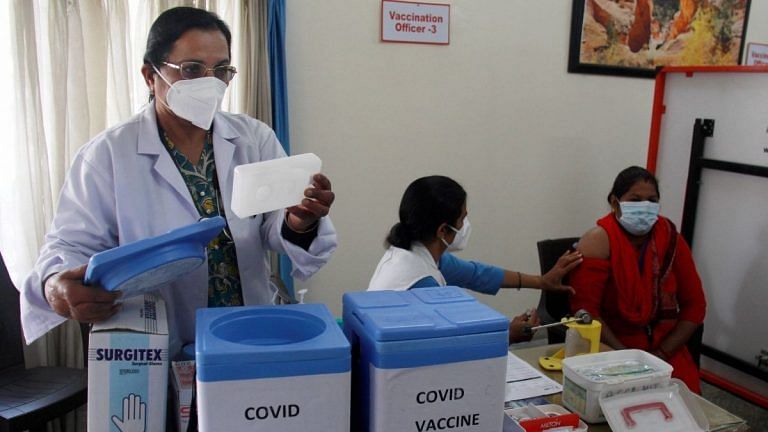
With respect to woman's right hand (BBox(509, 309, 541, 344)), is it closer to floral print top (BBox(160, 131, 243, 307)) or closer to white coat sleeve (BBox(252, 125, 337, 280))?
white coat sleeve (BBox(252, 125, 337, 280))

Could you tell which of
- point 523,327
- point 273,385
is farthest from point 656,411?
point 273,385

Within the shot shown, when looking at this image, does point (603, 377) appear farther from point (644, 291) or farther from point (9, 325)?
point (9, 325)

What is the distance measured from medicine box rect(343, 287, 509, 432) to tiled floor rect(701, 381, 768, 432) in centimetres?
243

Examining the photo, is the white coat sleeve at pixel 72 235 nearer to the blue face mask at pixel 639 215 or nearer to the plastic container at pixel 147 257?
the plastic container at pixel 147 257

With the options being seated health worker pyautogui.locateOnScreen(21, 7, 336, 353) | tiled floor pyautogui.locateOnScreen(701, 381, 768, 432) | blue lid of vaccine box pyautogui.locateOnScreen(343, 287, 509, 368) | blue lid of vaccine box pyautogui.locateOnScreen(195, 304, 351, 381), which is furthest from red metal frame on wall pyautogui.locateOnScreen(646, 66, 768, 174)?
blue lid of vaccine box pyautogui.locateOnScreen(195, 304, 351, 381)

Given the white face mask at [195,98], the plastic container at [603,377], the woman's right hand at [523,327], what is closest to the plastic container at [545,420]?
the plastic container at [603,377]

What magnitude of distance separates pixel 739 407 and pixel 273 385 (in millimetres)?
2891

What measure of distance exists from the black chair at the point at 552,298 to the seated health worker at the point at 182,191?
1373mm

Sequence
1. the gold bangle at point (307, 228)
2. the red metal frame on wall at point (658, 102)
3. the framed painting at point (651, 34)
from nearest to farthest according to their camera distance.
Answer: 1. the gold bangle at point (307, 228)
2. the red metal frame on wall at point (658, 102)
3. the framed painting at point (651, 34)

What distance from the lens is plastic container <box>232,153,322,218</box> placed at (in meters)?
0.89

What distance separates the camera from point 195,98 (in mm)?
1214

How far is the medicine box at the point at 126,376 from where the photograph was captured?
32.1 inches

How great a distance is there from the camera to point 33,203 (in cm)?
212

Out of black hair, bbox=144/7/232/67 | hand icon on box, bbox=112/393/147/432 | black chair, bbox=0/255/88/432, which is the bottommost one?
black chair, bbox=0/255/88/432
